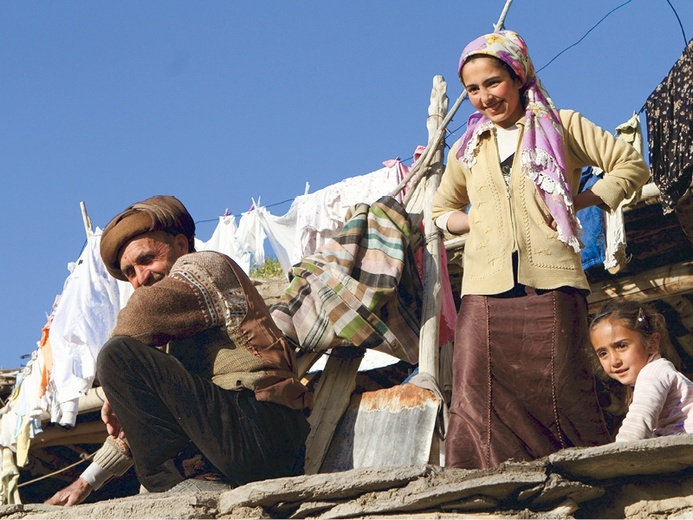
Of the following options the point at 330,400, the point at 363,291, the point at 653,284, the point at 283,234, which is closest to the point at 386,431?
the point at 330,400

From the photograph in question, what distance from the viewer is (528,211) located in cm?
450

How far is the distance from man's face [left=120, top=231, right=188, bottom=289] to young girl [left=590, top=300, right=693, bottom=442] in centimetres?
176

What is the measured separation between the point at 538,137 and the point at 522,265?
51 cm

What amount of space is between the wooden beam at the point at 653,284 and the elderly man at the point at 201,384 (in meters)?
2.27

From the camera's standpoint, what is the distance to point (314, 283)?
5.20 metres

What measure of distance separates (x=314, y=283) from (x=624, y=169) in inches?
56.8

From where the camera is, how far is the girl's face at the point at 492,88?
456 cm

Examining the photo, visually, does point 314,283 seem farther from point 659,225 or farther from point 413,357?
point 659,225

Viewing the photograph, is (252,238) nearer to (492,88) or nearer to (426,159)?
(426,159)

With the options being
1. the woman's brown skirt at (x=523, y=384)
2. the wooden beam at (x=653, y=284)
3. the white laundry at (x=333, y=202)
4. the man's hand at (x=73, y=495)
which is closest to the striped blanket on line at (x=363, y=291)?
the woman's brown skirt at (x=523, y=384)

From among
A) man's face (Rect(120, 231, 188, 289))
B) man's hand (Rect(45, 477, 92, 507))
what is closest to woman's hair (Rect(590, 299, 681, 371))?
man's face (Rect(120, 231, 188, 289))

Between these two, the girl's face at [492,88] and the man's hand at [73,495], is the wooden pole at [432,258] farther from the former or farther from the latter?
the man's hand at [73,495]

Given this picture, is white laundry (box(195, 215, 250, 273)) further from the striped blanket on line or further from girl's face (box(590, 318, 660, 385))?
girl's face (box(590, 318, 660, 385))

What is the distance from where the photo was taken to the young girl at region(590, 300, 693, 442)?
3.91 meters
